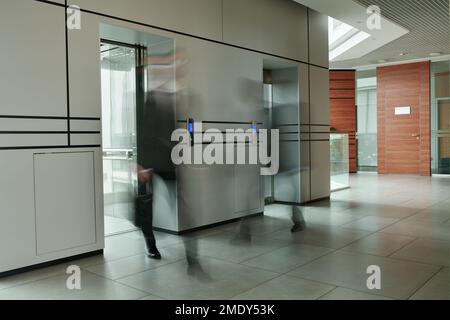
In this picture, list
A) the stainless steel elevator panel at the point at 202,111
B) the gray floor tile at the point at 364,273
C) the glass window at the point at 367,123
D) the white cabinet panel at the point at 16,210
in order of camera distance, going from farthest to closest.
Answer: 1. the glass window at the point at 367,123
2. the stainless steel elevator panel at the point at 202,111
3. the white cabinet panel at the point at 16,210
4. the gray floor tile at the point at 364,273

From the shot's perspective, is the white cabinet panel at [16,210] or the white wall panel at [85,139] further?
the white wall panel at [85,139]

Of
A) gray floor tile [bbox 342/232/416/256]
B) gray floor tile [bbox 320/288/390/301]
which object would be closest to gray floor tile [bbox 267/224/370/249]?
gray floor tile [bbox 342/232/416/256]

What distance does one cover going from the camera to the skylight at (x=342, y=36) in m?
9.88

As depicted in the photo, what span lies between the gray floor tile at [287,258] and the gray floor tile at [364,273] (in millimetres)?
112

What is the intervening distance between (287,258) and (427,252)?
1.50 m

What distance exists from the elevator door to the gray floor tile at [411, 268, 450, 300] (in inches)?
144

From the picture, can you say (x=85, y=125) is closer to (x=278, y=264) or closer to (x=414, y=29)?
(x=278, y=264)

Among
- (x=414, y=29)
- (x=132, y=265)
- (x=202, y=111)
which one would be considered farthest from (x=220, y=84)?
(x=414, y=29)

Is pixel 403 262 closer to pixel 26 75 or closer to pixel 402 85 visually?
pixel 26 75

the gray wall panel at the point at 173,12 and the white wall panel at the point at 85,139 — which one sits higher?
the gray wall panel at the point at 173,12

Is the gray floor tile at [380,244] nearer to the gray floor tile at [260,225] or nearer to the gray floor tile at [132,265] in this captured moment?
the gray floor tile at [260,225]

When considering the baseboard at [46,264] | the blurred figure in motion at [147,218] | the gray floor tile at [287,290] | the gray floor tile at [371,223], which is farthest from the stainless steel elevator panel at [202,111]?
the gray floor tile at [287,290]

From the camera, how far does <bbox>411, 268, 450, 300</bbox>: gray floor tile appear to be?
3176 millimetres

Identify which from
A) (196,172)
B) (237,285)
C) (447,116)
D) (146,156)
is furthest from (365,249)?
(447,116)
